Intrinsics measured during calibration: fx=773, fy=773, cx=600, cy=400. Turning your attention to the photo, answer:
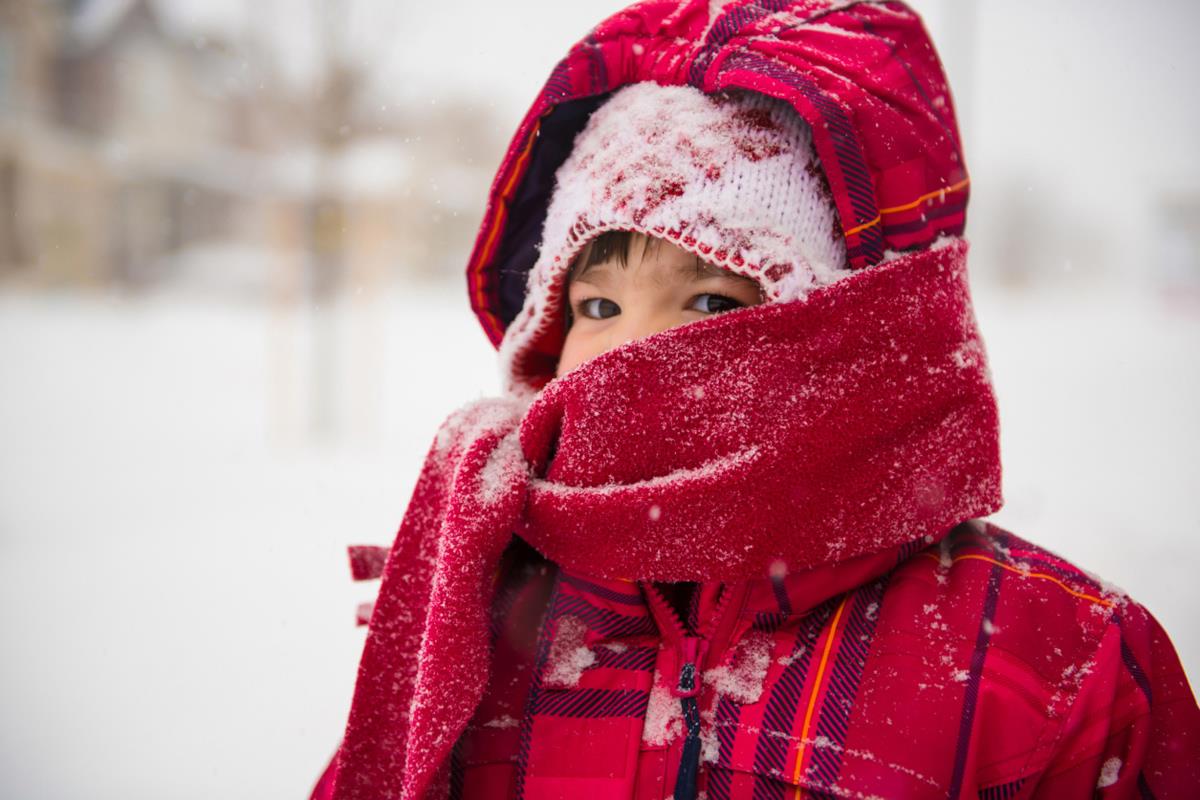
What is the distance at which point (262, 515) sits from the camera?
3572 mm

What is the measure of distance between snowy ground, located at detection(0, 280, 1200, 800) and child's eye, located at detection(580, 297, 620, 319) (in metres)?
0.52

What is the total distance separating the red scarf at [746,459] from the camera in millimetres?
897

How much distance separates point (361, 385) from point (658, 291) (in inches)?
151

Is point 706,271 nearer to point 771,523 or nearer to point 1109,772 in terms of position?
point 771,523

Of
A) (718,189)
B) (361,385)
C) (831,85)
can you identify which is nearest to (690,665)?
(718,189)

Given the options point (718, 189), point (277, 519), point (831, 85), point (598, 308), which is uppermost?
point (831, 85)

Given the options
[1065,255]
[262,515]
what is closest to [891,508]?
[1065,255]

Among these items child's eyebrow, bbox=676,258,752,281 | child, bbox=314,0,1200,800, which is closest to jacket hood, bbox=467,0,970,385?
child, bbox=314,0,1200,800

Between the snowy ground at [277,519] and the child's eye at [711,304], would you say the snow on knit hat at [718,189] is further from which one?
the snowy ground at [277,519]

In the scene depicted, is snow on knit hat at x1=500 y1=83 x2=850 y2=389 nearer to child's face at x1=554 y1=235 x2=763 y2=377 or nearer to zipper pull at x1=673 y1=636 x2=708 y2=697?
child's face at x1=554 y1=235 x2=763 y2=377

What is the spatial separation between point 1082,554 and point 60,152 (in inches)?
467

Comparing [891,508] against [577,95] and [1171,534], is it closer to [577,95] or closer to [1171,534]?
[577,95]

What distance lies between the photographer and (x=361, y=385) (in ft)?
15.0

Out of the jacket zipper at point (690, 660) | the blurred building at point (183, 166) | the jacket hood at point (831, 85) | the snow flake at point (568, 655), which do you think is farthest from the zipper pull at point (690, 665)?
the blurred building at point (183, 166)
